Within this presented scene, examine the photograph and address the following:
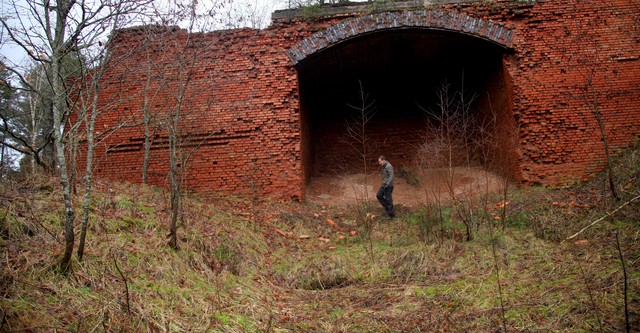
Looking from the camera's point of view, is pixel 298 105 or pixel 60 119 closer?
pixel 60 119

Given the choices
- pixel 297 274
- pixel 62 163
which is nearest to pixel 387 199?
pixel 297 274

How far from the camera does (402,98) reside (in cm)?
1266

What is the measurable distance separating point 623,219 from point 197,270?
5815 millimetres

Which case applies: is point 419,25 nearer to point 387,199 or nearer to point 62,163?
point 387,199

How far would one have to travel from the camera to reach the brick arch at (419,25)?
909cm

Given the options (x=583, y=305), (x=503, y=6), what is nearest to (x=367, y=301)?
(x=583, y=305)

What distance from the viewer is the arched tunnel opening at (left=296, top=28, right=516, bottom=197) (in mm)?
9680

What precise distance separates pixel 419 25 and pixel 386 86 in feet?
11.5

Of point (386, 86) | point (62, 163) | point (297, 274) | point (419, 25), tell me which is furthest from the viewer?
point (386, 86)

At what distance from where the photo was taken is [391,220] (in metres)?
8.27

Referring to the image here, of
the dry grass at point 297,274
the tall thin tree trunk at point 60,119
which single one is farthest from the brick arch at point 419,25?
the tall thin tree trunk at point 60,119

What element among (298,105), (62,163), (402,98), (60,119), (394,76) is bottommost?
(62,163)

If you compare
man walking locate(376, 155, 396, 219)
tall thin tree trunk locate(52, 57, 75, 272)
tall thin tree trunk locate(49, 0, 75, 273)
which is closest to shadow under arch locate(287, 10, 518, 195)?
man walking locate(376, 155, 396, 219)

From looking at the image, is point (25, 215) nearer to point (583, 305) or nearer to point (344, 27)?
point (583, 305)
